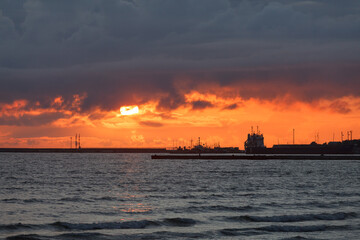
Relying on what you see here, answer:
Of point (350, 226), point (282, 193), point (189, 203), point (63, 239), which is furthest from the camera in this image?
point (282, 193)

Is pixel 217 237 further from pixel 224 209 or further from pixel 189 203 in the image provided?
pixel 189 203

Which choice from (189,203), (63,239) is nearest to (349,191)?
(189,203)

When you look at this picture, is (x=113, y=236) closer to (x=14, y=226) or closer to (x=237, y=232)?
(x=14, y=226)

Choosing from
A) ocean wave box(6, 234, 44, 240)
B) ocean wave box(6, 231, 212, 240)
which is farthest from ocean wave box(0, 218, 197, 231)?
ocean wave box(6, 234, 44, 240)

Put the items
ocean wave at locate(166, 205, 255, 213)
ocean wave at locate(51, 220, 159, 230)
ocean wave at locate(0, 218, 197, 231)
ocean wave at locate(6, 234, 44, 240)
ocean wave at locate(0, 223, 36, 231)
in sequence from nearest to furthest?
ocean wave at locate(6, 234, 44, 240)
ocean wave at locate(0, 223, 36, 231)
ocean wave at locate(0, 218, 197, 231)
ocean wave at locate(51, 220, 159, 230)
ocean wave at locate(166, 205, 255, 213)

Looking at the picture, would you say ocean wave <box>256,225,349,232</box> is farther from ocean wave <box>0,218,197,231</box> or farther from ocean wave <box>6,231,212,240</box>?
ocean wave <box>0,218,197,231</box>

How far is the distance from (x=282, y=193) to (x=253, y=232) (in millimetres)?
29434

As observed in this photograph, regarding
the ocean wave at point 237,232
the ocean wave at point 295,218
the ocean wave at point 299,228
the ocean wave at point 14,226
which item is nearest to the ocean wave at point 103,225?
the ocean wave at point 14,226

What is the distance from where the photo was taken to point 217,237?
108 feet

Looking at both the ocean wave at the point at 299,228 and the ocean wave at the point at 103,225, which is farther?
the ocean wave at the point at 103,225

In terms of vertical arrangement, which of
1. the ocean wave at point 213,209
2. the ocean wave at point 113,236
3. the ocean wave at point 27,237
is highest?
the ocean wave at point 213,209

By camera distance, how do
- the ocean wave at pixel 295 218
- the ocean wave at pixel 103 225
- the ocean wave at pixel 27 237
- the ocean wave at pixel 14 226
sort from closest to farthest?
1. the ocean wave at pixel 27 237
2. the ocean wave at pixel 14 226
3. the ocean wave at pixel 103 225
4. the ocean wave at pixel 295 218

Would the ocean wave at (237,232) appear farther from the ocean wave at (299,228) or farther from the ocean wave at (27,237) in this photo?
the ocean wave at (27,237)

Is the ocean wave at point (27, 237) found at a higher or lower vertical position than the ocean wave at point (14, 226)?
lower
